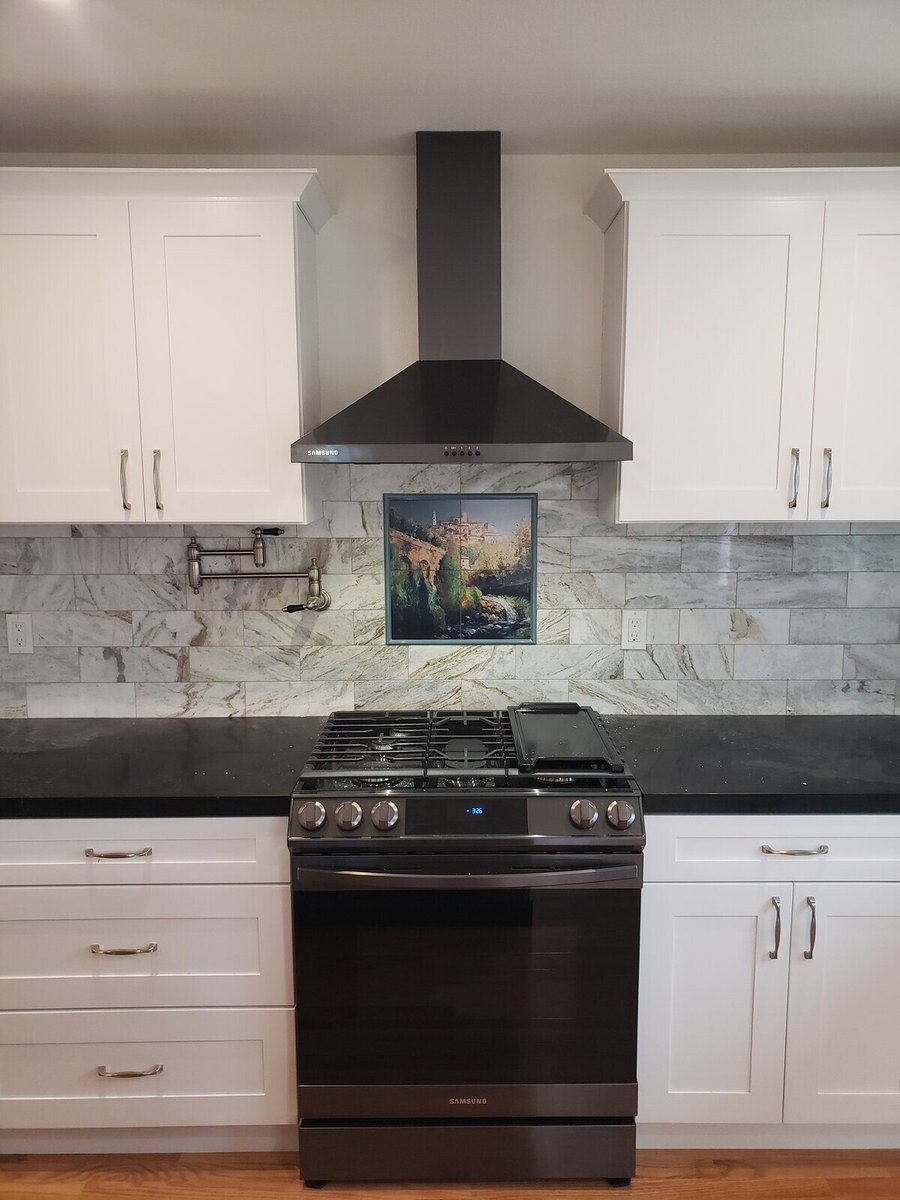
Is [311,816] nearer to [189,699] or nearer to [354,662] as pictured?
[354,662]

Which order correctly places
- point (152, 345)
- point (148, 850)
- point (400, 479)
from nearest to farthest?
point (148, 850) → point (152, 345) → point (400, 479)

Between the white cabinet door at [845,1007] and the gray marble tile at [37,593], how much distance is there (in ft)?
7.13

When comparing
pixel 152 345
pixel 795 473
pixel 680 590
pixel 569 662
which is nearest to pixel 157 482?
pixel 152 345

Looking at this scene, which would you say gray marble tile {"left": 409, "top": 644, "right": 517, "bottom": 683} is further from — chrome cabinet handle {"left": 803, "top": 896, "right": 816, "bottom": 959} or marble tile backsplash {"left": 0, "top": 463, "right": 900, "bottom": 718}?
chrome cabinet handle {"left": 803, "top": 896, "right": 816, "bottom": 959}

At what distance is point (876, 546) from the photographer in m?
2.50

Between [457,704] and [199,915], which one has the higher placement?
[457,704]

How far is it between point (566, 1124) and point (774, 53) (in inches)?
96.9

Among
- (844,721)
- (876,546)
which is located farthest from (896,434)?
(844,721)

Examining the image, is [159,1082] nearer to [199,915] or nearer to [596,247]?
[199,915]

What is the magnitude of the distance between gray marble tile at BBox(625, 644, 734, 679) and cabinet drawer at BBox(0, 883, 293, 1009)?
1239 mm

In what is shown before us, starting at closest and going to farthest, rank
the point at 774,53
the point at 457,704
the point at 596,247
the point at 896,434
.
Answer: the point at 774,53 → the point at 896,434 → the point at 596,247 → the point at 457,704

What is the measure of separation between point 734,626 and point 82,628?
1.98m

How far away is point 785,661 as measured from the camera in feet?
8.34

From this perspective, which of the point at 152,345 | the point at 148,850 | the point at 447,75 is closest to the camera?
the point at 447,75
